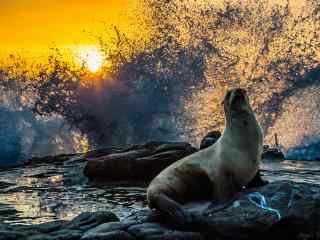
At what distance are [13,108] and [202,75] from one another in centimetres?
1137

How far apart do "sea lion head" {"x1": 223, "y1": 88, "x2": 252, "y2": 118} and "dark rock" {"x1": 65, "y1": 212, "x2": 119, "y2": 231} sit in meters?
1.84

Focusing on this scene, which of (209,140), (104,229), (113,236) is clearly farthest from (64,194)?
(113,236)

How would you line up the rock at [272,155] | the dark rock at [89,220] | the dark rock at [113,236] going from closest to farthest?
the dark rock at [113,236] < the dark rock at [89,220] < the rock at [272,155]

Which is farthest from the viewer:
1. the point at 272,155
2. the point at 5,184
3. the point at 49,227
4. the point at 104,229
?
the point at 272,155

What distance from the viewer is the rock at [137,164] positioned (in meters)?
13.2

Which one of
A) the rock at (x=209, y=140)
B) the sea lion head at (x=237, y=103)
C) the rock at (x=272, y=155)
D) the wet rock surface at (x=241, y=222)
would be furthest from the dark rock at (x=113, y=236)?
A: the rock at (x=272, y=155)

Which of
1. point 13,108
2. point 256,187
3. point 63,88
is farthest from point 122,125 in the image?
point 256,187

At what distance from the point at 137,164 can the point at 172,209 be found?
754 cm

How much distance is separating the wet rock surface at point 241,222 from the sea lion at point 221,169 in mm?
145

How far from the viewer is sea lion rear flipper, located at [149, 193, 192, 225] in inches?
226

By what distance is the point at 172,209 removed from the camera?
581 centimetres

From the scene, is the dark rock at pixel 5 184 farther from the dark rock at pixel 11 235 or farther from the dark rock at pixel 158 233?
the dark rock at pixel 158 233

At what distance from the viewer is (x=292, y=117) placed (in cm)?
2589

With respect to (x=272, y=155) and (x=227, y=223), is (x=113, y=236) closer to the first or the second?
(x=227, y=223)
